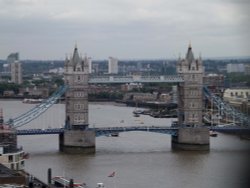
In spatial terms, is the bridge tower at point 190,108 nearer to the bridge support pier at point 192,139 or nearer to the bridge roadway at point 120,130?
the bridge support pier at point 192,139

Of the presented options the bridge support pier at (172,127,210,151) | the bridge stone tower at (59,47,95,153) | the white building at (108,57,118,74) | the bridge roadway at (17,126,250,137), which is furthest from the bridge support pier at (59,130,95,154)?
the white building at (108,57,118,74)

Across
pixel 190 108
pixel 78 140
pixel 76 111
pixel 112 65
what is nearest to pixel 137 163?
pixel 78 140

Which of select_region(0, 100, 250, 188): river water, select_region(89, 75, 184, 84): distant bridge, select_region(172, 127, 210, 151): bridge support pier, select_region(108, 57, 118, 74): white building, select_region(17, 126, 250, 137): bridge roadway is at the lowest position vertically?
select_region(0, 100, 250, 188): river water

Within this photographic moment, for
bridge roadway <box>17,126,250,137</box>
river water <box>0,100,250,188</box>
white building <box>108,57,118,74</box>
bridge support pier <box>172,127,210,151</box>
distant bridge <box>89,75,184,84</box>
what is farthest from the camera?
white building <box>108,57,118,74</box>

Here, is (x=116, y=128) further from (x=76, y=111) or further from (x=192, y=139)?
(x=192, y=139)

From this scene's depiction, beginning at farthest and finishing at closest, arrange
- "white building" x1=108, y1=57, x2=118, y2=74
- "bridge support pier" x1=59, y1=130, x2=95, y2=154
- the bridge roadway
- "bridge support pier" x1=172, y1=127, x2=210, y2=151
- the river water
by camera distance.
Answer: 1. "white building" x1=108, y1=57, x2=118, y2=74
2. "bridge support pier" x1=172, y1=127, x2=210, y2=151
3. the bridge roadway
4. "bridge support pier" x1=59, y1=130, x2=95, y2=154
5. the river water

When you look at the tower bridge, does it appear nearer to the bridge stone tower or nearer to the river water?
the bridge stone tower

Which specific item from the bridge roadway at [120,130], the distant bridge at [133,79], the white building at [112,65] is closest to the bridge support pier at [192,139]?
the bridge roadway at [120,130]
